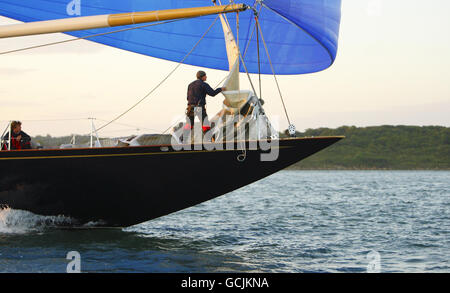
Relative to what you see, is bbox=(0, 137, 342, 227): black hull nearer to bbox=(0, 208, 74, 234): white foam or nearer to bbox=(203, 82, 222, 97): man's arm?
bbox=(0, 208, 74, 234): white foam

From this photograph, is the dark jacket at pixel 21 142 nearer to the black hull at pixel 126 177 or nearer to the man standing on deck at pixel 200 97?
the black hull at pixel 126 177

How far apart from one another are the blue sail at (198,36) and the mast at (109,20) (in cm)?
244

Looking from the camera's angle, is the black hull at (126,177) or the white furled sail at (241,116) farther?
the black hull at (126,177)

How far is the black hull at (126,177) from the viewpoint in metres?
9.23

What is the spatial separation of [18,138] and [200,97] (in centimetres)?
395

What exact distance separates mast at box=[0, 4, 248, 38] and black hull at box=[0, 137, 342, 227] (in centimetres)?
225

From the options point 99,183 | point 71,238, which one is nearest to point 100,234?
point 71,238

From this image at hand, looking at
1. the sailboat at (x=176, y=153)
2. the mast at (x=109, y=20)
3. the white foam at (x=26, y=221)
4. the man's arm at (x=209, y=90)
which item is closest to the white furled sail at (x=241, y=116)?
the sailboat at (x=176, y=153)

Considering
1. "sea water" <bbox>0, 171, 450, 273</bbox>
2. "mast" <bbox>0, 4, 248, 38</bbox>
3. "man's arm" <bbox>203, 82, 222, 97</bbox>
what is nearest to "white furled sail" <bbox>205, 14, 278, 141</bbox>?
"man's arm" <bbox>203, 82, 222, 97</bbox>

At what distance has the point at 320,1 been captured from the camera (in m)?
9.75

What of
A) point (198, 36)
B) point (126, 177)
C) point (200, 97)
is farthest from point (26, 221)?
point (198, 36)

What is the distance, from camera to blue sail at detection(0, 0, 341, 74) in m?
11.6

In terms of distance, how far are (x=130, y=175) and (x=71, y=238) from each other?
1964mm
